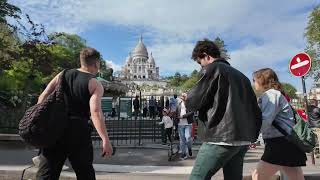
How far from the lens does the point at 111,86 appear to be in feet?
108

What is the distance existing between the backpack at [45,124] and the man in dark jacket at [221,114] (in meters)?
1.24

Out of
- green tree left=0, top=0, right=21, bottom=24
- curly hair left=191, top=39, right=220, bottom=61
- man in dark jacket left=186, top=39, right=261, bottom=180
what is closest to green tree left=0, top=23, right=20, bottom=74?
green tree left=0, top=0, right=21, bottom=24

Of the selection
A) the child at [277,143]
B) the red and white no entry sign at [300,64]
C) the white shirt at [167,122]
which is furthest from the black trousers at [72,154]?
the white shirt at [167,122]

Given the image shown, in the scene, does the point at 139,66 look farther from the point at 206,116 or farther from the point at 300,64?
the point at 206,116

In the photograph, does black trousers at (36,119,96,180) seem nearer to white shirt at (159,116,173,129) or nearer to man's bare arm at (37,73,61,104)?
man's bare arm at (37,73,61,104)

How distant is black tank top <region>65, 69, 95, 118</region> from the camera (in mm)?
4512

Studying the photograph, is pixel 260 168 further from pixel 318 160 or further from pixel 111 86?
pixel 111 86

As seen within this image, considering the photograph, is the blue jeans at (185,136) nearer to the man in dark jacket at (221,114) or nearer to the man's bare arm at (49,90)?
the man's bare arm at (49,90)

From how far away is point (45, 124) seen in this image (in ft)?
14.1

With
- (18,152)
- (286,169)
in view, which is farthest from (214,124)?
(18,152)

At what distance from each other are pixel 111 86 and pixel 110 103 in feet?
25.8

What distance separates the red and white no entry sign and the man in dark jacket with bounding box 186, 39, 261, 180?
7.43m

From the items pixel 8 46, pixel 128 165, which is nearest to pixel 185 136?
pixel 128 165

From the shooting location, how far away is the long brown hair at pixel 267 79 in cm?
560
